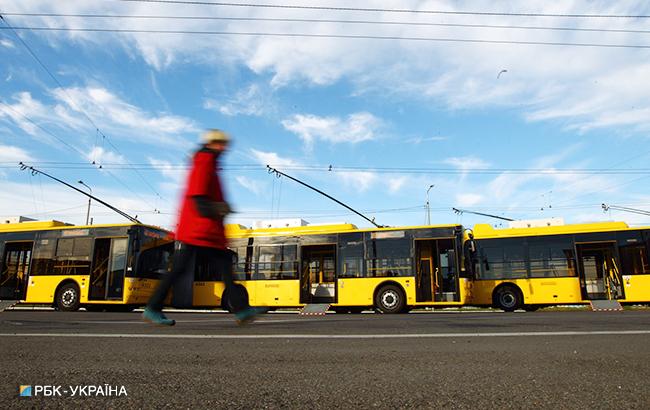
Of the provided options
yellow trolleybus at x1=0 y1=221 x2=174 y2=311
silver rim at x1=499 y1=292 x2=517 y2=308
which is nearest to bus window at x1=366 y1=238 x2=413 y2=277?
silver rim at x1=499 y1=292 x2=517 y2=308

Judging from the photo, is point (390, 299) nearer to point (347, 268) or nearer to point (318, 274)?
point (347, 268)

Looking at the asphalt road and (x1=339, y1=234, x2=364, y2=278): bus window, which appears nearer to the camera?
the asphalt road

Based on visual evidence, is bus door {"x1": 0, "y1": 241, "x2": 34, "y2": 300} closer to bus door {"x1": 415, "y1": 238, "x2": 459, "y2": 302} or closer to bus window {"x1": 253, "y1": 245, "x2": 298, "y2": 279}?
bus window {"x1": 253, "y1": 245, "x2": 298, "y2": 279}

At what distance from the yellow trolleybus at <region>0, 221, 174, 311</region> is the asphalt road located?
37.5 ft

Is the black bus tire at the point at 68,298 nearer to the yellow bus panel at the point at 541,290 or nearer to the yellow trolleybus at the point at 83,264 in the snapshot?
the yellow trolleybus at the point at 83,264

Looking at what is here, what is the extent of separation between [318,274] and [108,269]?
7.50 meters

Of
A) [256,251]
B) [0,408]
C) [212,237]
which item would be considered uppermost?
[256,251]

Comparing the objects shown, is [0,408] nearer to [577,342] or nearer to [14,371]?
[14,371]

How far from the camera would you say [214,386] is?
10.1ft

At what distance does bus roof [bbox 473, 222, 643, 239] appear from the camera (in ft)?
53.6

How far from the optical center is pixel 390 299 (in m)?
15.5

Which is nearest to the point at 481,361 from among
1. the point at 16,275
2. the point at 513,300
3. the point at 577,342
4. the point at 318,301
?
the point at 577,342

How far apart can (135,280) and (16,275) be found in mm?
5485

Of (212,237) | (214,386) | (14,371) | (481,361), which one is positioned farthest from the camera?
(212,237)
